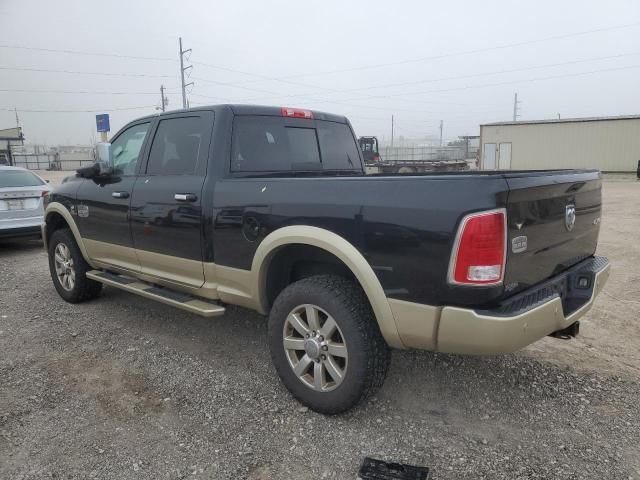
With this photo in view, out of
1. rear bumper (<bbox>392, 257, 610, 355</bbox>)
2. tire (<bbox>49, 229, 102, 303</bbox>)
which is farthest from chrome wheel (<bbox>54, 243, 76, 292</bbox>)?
rear bumper (<bbox>392, 257, 610, 355</bbox>)

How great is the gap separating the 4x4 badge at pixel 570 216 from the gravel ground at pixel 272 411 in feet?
3.78

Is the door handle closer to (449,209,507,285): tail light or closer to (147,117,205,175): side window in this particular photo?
(147,117,205,175): side window

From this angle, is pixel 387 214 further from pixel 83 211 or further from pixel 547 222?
pixel 83 211

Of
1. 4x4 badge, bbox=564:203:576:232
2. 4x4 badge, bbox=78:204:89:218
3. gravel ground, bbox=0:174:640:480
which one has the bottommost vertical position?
gravel ground, bbox=0:174:640:480

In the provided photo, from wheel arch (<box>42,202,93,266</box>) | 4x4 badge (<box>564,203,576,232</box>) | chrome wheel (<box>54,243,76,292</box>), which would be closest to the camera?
4x4 badge (<box>564,203,576,232</box>)

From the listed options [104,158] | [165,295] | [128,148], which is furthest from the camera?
[128,148]

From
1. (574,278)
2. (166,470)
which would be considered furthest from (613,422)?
(166,470)

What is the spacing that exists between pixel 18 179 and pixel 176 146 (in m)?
6.05

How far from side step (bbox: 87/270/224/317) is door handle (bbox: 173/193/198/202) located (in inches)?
30.2

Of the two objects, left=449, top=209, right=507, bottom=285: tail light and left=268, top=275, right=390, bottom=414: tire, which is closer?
left=449, top=209, right=507, bottom=285: tail light

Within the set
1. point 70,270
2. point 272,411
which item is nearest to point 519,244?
point 272,411

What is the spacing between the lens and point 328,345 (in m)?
2.98

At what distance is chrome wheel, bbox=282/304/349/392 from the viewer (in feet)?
9.71

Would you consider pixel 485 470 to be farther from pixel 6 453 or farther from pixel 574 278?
pixel 6 453
